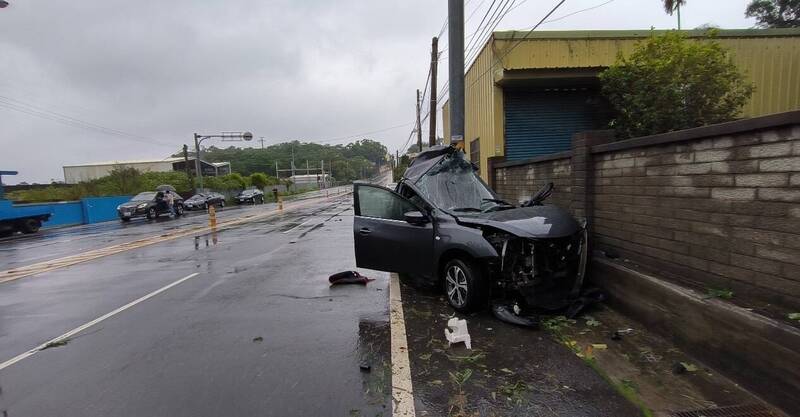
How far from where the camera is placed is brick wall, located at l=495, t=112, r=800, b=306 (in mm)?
3262

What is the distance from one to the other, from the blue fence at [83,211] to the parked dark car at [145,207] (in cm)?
195

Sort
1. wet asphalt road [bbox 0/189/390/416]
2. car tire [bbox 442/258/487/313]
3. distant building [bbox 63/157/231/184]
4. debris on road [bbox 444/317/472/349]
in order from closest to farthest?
1. wet asphalt road [bbox 0/189/390/416]
2. debris on road [bbox 444/317/472/349]
3. car tire [bbox 442/258/487/313]
4. distant building [bbox 63/157/231/184]

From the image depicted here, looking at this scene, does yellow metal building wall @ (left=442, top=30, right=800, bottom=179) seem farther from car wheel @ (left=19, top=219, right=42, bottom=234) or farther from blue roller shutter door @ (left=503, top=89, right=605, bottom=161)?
car wheel @ (left=19, top=219, right=42, bottom=234)

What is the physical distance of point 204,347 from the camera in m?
4.42

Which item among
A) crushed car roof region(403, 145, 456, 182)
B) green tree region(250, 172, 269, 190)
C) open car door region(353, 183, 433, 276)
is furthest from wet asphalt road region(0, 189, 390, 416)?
green tree region(250, 172, 269, 190)

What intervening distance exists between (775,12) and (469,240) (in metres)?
45.1

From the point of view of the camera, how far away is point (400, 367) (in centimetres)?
379

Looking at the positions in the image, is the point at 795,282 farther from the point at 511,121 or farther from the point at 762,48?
the point at 762,48

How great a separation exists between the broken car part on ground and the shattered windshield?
1 cm

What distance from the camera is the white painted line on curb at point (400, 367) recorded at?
3.12 meters

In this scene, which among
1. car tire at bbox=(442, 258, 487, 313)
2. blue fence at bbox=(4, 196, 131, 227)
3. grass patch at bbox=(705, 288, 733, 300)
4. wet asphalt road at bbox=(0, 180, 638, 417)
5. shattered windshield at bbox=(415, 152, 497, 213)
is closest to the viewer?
wet asphalt road at bbox=(0, 180, 638, 417)

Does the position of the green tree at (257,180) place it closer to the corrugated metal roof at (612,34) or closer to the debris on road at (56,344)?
the corrugated metal roof at (612,34)

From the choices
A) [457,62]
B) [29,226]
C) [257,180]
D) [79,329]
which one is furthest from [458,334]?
[257,180]

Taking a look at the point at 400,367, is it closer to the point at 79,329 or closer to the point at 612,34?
the point at 79,329
